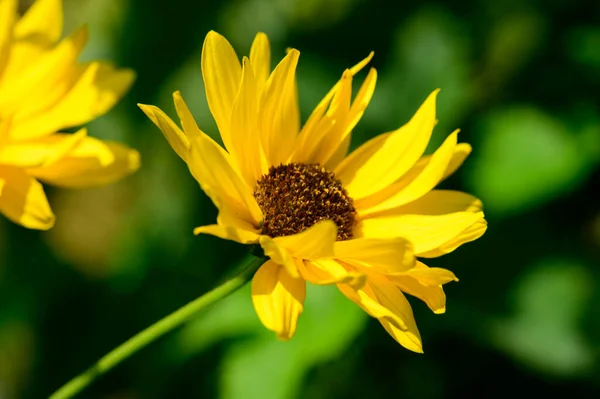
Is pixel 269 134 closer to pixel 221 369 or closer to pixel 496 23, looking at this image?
pixel 221 369

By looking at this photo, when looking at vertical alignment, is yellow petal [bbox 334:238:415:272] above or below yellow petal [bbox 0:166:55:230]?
below

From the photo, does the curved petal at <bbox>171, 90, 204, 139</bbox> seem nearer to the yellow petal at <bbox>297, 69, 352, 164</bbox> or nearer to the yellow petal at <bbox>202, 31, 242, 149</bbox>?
the yellow petal at <bbox>202, 31, 242, 149</bbox>

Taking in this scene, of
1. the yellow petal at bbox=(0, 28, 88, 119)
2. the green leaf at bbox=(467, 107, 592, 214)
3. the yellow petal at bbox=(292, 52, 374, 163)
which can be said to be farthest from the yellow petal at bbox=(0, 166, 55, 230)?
the green leaf at bbox=(467, 107, 592, 214)

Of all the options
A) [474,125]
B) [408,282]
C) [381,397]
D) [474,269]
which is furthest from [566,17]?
[408,282]

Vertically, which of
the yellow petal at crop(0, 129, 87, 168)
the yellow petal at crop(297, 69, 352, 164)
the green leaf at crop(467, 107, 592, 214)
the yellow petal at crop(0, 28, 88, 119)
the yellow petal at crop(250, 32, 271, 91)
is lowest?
the green leaf at crop(467, 107, 592, 214)

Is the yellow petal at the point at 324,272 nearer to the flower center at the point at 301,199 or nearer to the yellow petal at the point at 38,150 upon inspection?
the flower center at the point at 301,199

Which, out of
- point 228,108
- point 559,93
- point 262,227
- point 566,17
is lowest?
point 559,93
